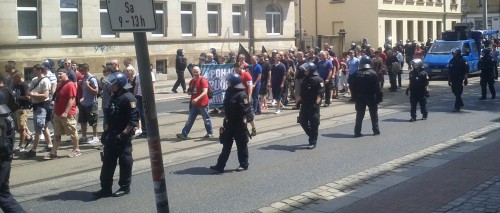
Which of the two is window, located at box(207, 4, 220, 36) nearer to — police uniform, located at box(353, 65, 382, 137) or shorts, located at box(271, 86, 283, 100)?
shorts, located at box(271, 86, 283, 100)

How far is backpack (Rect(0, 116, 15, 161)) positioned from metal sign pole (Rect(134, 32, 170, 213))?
9.11 ft

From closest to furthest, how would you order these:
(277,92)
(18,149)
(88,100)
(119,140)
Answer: (119,140)
(18,149)
(88,100)
(277,92)

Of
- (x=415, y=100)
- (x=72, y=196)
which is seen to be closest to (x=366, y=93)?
(x=415, y=100)

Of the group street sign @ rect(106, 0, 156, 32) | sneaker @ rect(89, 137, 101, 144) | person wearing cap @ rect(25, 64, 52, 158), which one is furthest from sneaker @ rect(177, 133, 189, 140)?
street sign @ rect(106, 0, 156, 32)

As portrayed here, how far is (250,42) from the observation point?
35219mm

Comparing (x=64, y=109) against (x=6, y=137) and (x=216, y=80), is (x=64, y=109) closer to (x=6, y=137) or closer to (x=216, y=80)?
(x=6, y=137)

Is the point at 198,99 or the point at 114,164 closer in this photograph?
the point at 114,164

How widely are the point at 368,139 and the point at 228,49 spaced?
20.7 metres

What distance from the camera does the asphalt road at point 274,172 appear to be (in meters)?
8.46

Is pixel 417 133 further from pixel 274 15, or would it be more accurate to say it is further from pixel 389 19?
pixel 389 19


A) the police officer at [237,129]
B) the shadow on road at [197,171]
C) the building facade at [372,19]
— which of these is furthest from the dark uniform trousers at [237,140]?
the building facade at [372,19]

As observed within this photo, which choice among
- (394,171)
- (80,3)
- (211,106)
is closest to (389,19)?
(80,3)

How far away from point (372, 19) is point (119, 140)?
130 feet

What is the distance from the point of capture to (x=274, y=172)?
10.3m
